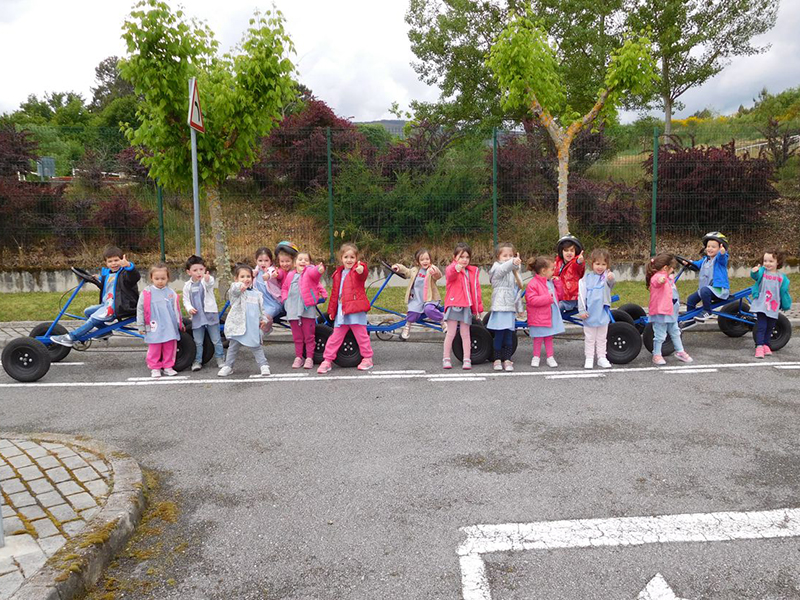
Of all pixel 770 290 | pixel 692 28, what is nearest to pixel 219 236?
Result: pixel 770 290

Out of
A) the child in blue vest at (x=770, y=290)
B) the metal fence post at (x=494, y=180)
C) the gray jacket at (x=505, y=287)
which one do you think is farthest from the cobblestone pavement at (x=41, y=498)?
the metal fence post at (x=494, y=180)

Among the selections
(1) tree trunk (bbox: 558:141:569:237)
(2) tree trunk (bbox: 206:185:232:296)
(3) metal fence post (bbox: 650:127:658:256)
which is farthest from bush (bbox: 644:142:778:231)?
(2) tree trunk (bbox: 206:185:232:296)

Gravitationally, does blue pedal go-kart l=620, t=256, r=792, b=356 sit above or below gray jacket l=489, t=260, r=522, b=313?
below

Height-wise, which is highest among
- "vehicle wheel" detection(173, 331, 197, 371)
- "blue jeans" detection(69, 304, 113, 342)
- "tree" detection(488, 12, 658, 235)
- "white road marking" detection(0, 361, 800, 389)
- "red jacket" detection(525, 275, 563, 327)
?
"tree" detection(488, 12, 658, 235)

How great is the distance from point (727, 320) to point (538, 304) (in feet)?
10.1

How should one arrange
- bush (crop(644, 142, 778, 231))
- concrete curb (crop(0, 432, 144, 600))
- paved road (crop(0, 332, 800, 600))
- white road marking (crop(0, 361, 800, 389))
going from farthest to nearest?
bush (crop(644, 142, 778, 231)) < white road marking (crop(0, 361, 800, 389)) < paved road (crop(0, 332, 800, 600)) < concrete curb (crop(0, 432, 144, 600))

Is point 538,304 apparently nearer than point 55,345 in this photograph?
Yes

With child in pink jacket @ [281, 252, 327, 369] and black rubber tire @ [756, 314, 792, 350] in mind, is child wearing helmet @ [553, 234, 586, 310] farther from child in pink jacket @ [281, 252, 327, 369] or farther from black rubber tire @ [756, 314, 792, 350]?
child in pink jacket @ [281, 252, 327, 369]

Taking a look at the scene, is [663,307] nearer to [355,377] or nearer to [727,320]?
[727,320]

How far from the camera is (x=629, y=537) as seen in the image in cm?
347

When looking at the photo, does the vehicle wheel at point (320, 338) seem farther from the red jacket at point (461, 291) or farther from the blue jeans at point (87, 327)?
the blue jeans at point (87, 327)

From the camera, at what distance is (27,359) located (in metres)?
7.00

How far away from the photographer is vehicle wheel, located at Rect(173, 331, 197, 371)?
24.1 feet

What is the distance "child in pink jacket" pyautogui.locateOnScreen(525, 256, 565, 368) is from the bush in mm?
7294
